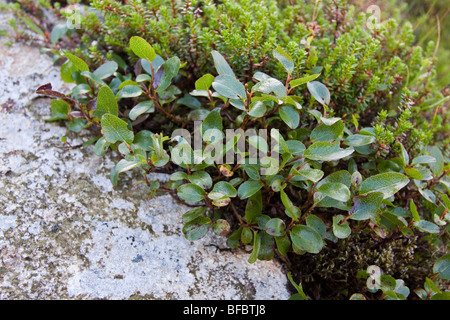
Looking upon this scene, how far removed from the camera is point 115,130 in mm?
1532

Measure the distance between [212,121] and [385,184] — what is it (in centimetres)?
79

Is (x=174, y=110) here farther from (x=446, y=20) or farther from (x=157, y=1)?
(x=446, y=20)

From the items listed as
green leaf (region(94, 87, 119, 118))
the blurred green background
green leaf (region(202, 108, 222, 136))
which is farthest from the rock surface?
the blurred green background

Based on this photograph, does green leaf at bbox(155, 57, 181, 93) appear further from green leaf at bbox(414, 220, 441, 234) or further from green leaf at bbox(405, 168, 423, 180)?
green leaf at bbox(414, 220, 441, 234)

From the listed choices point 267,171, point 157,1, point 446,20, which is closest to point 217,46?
point 157,1

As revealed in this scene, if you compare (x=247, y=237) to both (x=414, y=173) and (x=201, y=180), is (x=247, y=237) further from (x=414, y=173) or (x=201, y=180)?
(x=414, y=173)

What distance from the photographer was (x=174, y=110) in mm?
1961

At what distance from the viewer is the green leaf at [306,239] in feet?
4.75

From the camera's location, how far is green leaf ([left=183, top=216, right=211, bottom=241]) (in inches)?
61.0

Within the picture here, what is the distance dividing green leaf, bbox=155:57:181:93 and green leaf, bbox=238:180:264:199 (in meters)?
0.58

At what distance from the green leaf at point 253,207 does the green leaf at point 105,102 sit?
0.75 m

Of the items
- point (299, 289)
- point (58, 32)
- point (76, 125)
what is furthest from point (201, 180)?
point (58, 32)

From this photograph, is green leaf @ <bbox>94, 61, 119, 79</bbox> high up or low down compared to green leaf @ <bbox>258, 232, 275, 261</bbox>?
up
